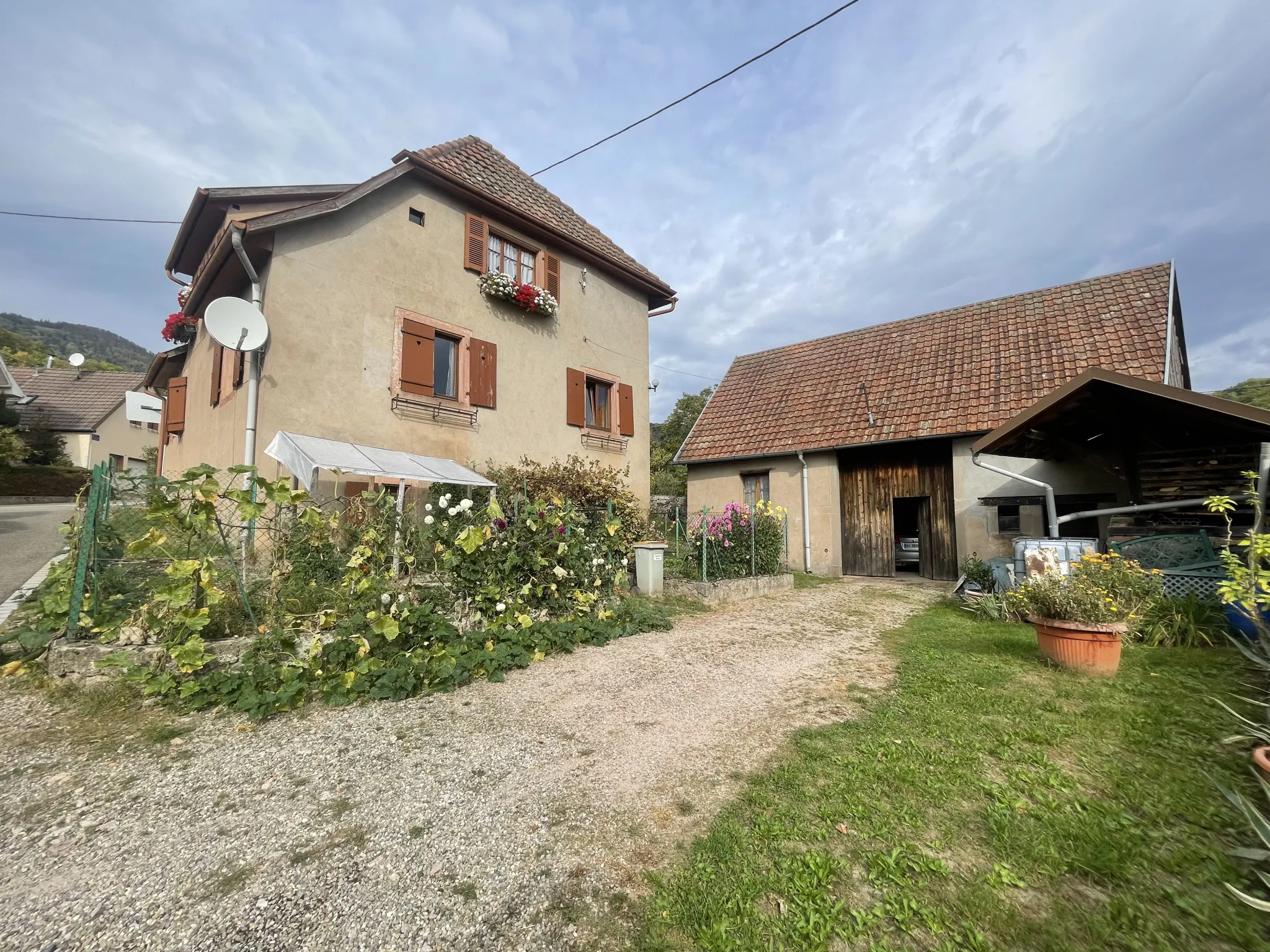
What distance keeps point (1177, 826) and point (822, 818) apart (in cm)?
151

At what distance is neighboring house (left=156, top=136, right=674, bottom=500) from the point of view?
798cm

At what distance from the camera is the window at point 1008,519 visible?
10125 mm

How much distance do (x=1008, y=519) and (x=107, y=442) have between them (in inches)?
1625

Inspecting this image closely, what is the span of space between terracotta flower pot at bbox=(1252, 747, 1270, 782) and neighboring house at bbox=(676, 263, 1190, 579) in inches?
294

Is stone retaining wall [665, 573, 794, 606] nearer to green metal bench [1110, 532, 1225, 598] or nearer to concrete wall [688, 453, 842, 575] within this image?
concrete wall [688, 453, 842, 575]

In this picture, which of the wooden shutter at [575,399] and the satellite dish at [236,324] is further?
the wooden shutter at [575,399]

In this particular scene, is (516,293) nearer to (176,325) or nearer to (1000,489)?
(176,325)

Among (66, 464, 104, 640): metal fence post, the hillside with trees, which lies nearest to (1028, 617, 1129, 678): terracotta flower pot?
(66, 464, 104, 640): metal fence post

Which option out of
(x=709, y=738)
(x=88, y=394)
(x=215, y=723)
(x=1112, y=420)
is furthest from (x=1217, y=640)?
(x=88, y=394)

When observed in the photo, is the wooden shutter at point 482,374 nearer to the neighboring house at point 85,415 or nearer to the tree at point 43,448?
the neighboring house at point 85,415

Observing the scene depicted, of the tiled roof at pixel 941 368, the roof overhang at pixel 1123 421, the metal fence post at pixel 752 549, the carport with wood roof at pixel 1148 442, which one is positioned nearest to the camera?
the roof overhang at pixel 1123 421

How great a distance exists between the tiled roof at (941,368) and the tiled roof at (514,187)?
175 inches

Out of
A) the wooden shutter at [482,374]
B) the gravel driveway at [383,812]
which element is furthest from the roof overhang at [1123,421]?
the wooden shutter at [482,374]

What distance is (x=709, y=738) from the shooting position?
11.0 ft
